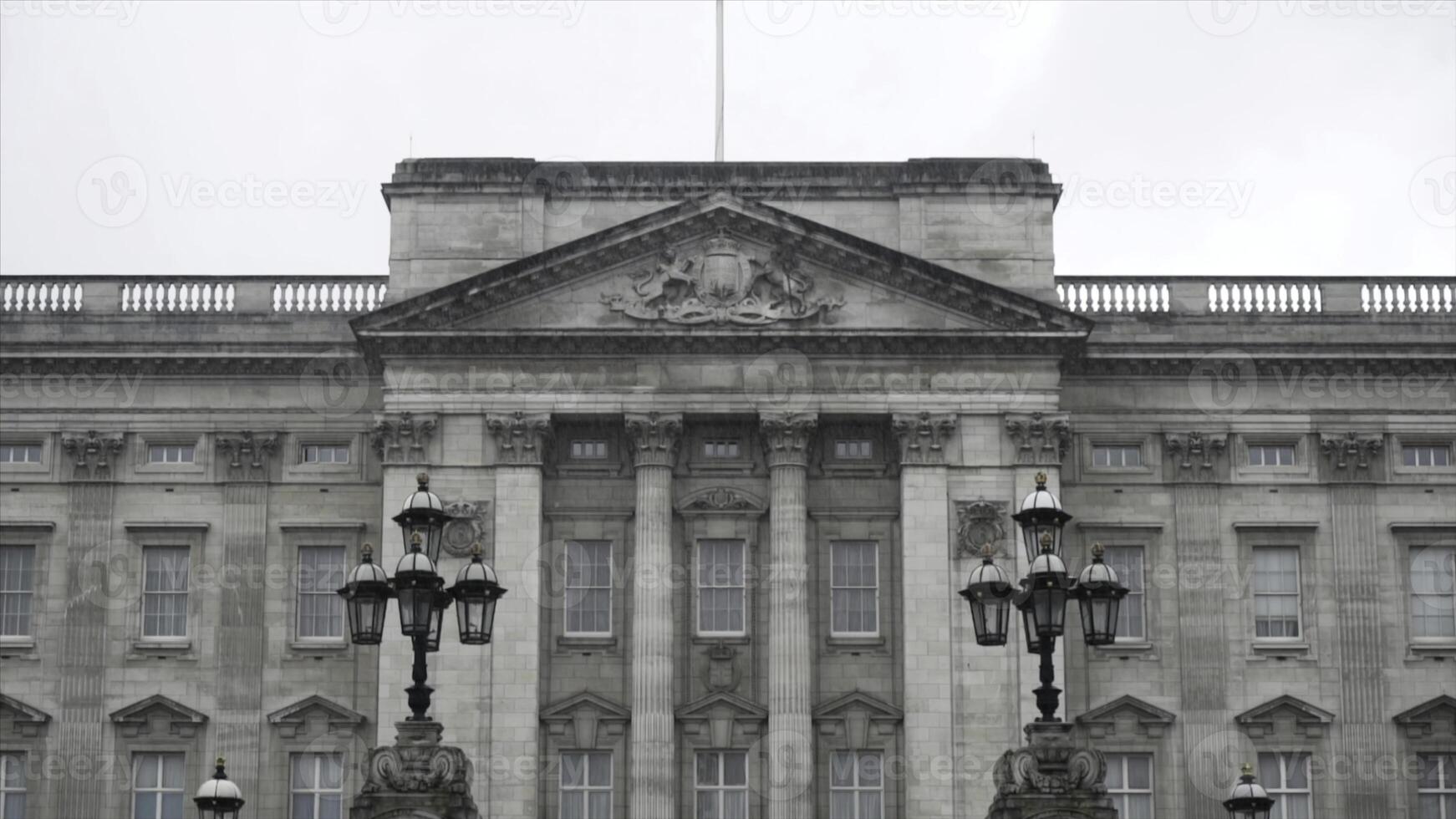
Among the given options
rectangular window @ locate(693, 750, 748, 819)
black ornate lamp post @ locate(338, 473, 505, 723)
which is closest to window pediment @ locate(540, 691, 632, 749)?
rectangular window @ locate(693, 750, 748, 819)

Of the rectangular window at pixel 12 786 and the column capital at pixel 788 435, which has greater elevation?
the column capital at pixel 788 435

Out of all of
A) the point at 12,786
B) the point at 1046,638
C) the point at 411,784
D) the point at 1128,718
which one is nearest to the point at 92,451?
the point at 12,786

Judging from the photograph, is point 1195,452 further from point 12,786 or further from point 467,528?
point 12,786

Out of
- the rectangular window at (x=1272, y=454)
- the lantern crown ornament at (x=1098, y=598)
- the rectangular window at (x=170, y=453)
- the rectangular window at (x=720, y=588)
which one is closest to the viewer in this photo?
the lantern crown ornament at (x=1098, y=598)

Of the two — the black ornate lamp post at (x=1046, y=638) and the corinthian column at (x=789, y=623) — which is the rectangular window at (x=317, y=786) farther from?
the black ornate lamp post at (x=1046, y=638)

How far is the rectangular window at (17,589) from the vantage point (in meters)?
53.4

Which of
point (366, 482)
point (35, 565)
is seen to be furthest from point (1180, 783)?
point (35, 565)

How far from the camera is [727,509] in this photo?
52188 mm

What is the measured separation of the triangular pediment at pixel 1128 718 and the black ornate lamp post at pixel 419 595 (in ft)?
77.4

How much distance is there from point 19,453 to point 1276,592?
2756 cm

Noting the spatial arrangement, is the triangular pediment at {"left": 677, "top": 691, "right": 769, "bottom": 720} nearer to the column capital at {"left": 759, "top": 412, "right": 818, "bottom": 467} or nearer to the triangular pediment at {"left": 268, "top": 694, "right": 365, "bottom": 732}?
the column capital at {"left": 759, "top": 412, "right": 818, "bottom": 467}

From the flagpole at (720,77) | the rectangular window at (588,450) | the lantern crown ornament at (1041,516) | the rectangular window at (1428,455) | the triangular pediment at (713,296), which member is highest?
the flagpole at (720,77)

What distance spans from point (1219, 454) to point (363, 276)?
1925 cm

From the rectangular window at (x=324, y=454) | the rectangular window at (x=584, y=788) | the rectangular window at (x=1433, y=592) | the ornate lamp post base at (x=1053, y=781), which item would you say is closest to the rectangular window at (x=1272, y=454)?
the rectangular window at (x=1433, y=592)
